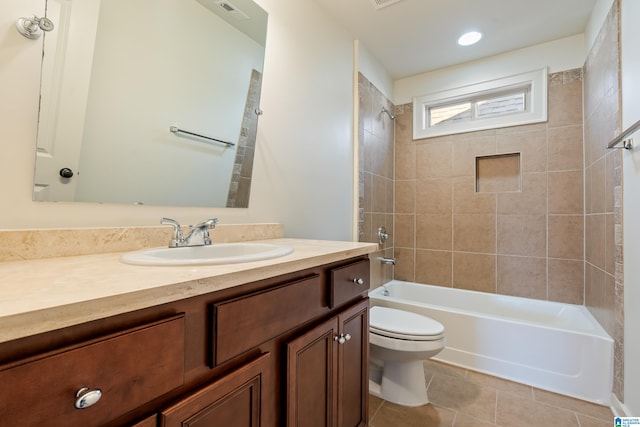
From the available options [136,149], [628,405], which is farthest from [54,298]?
[628,405]

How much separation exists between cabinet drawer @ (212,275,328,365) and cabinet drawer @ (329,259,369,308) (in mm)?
77

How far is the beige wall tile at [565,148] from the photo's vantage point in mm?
2244

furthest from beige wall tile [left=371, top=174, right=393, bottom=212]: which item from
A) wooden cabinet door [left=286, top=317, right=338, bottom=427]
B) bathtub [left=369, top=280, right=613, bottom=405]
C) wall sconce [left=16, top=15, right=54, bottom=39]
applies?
wall sconce [left=16, top=15, right=54, bottom=39]

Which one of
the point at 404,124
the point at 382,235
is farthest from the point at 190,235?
the point at 404,124

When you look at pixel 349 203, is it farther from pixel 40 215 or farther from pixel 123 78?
pixel 40 215

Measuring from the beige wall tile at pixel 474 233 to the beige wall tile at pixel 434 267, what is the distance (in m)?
0.15

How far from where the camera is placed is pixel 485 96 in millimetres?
2639

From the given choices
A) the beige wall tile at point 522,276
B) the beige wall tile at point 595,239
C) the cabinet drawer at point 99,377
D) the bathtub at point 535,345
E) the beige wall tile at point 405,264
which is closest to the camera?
the cabinet drawer at point 99,377

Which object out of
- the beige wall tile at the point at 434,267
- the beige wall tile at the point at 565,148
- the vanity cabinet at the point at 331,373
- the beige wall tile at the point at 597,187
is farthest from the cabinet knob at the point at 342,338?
the beige wall tile at the point at 565,148

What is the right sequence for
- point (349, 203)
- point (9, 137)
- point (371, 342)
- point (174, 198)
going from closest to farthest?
point (9, 137), point (174, 198), point (371, 342), point (349, 203)

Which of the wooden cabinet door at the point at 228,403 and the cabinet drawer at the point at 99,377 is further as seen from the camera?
the wooden cabinet door at the point at 228,403

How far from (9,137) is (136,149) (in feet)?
1.03

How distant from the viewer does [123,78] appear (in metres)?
1.00

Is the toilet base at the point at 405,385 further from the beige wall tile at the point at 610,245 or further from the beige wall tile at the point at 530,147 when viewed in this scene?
the beige wall tile at the point at 530,147
